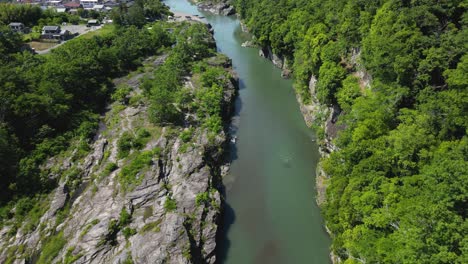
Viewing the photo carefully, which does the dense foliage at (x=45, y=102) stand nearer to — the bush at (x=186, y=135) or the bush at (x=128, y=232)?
the bush at (x=128, y=232)

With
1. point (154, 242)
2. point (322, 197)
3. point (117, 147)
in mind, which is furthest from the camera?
point (117, 147)

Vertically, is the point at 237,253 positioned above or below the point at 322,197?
below

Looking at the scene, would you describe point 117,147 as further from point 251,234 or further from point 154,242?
point 251,234

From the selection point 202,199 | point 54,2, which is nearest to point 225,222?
point 202,199

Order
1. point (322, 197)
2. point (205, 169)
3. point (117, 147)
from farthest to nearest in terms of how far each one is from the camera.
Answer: point (117, 147), point (205, 169), point (322, 197)

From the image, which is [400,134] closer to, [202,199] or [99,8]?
[202,199]

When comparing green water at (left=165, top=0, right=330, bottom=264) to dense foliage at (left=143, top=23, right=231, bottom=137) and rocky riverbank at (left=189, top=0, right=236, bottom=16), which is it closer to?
dense foliage at (left=143, top=23, right=231, bottom=137)

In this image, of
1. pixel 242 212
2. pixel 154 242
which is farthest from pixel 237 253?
pixel 154 242

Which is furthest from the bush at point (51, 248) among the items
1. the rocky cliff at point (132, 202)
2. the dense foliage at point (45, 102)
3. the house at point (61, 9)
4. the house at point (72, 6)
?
the house at point (72, 6)
